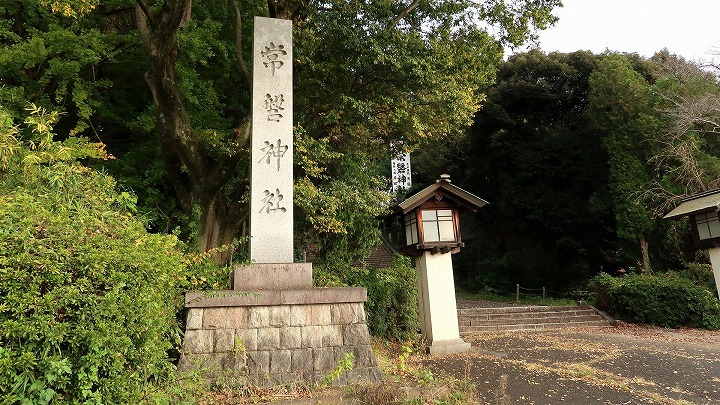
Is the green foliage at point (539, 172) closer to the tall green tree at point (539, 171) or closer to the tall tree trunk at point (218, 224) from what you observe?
the tall green tree at point (539, 171)

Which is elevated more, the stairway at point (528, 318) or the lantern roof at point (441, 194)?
the lantern roof at point (441, 194)

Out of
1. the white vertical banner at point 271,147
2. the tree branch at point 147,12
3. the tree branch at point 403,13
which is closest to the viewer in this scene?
the white vertical banner at point 271,147

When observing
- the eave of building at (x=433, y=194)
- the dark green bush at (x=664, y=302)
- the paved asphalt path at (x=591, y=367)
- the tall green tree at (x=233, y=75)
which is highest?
the tall green tree at (x=233, y=75)

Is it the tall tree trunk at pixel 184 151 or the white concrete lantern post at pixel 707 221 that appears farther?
the white concrete lantern post at pixel 707 221

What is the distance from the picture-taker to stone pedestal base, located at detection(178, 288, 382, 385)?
4.40 m

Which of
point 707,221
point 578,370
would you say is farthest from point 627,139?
point 578,370

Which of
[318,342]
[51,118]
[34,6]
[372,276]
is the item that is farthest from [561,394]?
[34,6]

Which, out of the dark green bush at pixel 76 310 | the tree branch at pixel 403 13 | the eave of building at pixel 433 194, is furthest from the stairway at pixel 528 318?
the dark green bush at pixel 76 310

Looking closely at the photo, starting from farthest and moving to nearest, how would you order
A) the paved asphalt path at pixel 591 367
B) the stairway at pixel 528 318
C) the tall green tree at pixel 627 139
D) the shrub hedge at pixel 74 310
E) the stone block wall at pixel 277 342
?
1. the tall green tree at pixel 627 139
2. the stairway at pixel 528 318
3. the paved asphalt path at pixel 591 367
4. the stone block wall at pixel 277 342
5. the shrub hedge at pixel 74 310

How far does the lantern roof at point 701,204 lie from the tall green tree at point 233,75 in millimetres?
5613

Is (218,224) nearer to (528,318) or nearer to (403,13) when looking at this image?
(403,13)

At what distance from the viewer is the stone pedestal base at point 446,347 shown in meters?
8.06

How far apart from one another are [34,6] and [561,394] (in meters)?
11.0

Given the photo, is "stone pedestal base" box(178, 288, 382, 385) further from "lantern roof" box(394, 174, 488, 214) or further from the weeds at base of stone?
"lantern roof" box(394, 174, 488, 214)
